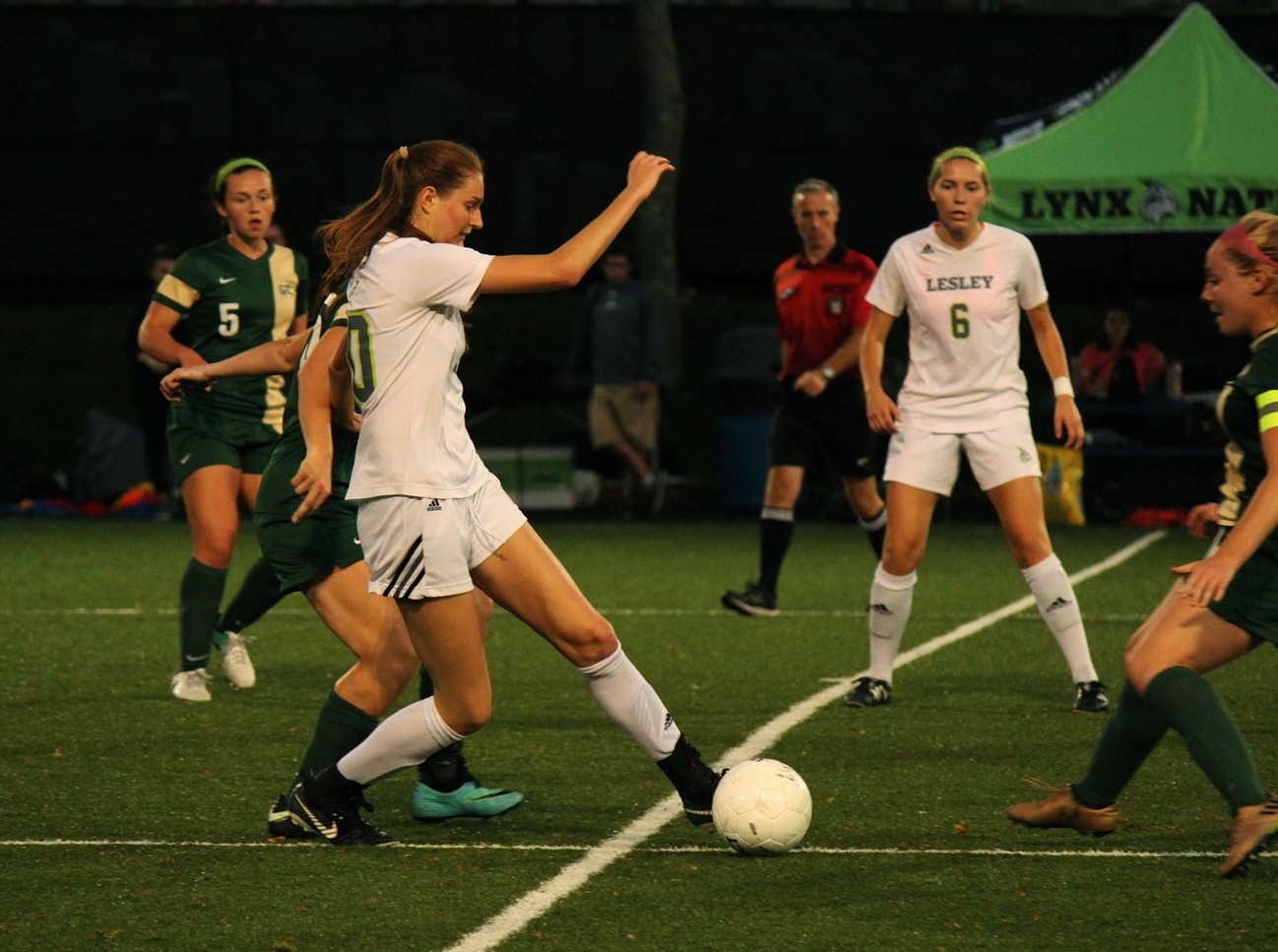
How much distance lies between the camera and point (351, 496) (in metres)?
5.33

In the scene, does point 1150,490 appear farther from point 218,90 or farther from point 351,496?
point 351,496

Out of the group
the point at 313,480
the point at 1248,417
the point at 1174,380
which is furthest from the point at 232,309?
the point at 1174,380

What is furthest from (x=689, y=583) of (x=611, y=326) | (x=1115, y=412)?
(x=1115, y=412)

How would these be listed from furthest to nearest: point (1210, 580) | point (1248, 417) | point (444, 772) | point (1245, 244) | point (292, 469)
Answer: point (292, 469) < point (444, 772) < point (1245, 244) < point (1248, 417) < point (1210, 580)

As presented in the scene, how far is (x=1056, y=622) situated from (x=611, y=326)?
9.20 meters

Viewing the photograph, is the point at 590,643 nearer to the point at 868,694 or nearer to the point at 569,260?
the point at 569,260

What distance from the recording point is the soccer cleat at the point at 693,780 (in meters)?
5.67

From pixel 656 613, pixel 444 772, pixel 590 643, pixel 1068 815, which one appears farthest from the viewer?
pixel 656 613

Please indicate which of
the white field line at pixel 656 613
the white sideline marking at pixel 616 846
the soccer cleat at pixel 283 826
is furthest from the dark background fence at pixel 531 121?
the soccer cleat at pixel 283 826

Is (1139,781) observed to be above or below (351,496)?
below

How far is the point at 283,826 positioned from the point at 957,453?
3368mm

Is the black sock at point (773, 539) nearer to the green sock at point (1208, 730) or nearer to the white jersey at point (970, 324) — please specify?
the white jersey at point (970, 324)

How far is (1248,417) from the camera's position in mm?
5070

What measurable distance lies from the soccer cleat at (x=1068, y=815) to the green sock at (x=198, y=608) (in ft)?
12.7
